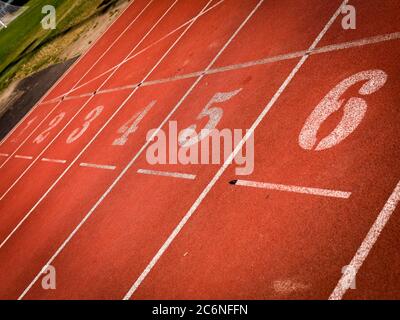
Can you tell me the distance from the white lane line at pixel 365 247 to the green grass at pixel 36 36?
18375 mm

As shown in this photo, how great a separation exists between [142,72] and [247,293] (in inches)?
312

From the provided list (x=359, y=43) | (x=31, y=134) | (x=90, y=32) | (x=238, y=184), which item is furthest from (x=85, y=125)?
(x=90, y=32)

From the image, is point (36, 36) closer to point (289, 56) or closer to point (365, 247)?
point (289, 56)

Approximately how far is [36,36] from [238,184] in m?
26.4

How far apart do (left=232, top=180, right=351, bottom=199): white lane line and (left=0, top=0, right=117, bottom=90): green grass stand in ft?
54.4

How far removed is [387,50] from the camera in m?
4.96

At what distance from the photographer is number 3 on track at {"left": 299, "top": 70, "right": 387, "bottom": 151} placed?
4.50m

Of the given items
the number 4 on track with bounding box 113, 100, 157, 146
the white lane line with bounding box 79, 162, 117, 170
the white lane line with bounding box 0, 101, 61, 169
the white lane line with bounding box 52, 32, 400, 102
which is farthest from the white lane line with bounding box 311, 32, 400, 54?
the white lane line with bounding box 0, 101, 61, 169

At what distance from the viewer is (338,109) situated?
15.6 ft

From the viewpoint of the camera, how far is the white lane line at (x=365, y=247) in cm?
337

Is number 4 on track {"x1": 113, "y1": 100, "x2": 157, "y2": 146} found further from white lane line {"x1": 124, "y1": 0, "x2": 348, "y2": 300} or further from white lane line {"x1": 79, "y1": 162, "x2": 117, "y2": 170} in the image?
white lane line {"x1": 124, "y1": 0, "x2": 348, "y2": 300}

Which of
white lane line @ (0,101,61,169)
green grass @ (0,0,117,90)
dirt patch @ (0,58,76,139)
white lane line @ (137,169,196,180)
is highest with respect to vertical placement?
green grass @ (0,0,117,90)

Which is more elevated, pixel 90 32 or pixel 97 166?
pixel 90 32

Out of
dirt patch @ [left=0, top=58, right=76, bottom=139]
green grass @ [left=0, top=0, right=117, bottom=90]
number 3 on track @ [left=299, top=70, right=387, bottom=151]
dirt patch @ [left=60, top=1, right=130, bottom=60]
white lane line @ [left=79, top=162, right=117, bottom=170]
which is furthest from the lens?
green grass @ [left=0, top=0, right=117, bottom=90]
